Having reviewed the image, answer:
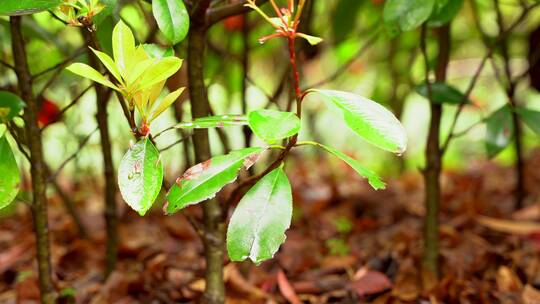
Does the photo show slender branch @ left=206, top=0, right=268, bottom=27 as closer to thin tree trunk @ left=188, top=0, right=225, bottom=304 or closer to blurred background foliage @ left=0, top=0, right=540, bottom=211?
thin tree trunk @ left=188, top=0, right=225, bottom=304

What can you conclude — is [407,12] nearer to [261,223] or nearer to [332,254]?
[261,223]

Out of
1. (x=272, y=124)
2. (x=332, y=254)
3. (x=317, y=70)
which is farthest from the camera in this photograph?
(x=317, y=70)

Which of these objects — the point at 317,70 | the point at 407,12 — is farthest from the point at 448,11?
the point at 317,70

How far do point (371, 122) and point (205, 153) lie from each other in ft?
1.26

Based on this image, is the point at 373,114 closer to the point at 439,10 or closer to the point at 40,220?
the point at 439,10

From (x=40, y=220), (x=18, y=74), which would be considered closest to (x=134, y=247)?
(x=40, y=220)

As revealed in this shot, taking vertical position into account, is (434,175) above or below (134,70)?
below

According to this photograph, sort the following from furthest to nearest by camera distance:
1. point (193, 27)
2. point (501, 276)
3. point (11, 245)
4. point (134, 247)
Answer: point (11, 245)
point (134, 247)
point (501, 276)
point (193, 27)

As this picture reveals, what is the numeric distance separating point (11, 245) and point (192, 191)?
1.18m

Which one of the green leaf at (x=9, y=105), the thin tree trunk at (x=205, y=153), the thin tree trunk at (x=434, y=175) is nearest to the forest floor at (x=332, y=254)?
the thin tree trunk at (x=434, y=175)

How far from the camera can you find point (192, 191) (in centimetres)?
68

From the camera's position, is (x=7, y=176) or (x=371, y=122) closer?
(x=371, y=122)

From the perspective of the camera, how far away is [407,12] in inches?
36.9

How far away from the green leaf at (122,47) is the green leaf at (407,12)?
47cm
